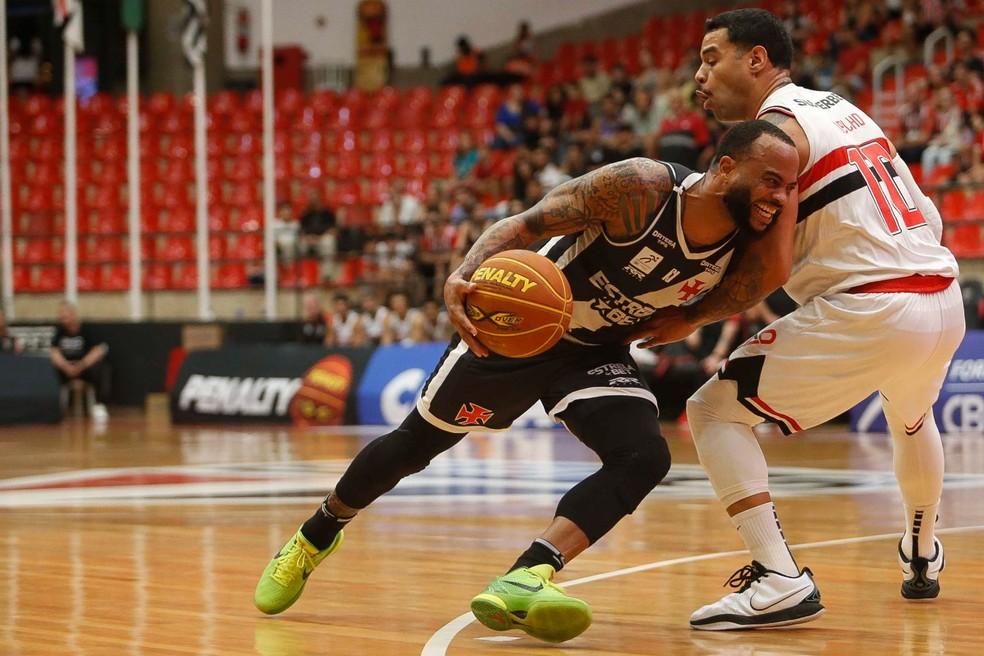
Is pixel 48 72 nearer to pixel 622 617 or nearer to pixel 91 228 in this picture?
pixel 91 228

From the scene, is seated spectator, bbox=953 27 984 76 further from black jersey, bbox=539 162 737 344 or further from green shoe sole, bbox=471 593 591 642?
green shoe sole, bbox=471 593 591 642

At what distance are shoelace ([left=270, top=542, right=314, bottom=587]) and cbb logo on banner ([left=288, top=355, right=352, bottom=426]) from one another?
9.83 metres

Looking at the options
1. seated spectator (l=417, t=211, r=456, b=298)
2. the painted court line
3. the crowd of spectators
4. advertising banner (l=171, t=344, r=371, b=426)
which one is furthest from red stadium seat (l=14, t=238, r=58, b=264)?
the painted court line

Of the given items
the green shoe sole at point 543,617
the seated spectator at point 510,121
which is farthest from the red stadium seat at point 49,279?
the green shoe sole at point 543,617

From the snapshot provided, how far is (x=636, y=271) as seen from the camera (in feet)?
14.9

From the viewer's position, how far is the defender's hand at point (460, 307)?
14.0 feet

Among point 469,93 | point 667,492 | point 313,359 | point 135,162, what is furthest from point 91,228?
point 667,492

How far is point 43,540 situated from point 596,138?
1236cm

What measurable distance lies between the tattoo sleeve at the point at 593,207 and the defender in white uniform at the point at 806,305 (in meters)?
0.37

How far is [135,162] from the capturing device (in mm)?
18453

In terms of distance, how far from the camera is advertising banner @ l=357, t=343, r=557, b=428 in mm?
14117

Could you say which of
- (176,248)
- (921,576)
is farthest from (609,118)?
(921,576)

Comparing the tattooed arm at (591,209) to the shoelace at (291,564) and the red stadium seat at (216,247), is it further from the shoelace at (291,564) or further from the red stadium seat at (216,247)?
the red stadium seat at (216,247)

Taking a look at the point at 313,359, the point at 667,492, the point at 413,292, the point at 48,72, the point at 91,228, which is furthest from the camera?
the point at 48,72
